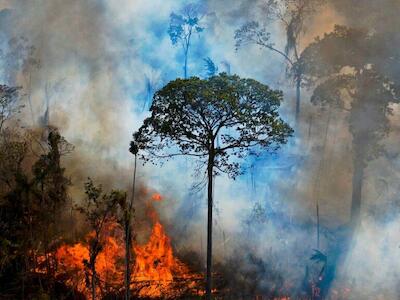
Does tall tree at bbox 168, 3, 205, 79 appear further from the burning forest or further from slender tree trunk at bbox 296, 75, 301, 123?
slender tree trunk at bbox 296, 75, 301, 123

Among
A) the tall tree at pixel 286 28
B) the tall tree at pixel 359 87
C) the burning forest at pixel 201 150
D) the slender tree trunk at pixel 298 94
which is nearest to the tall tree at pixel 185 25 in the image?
the burning forest at pixel 201 150

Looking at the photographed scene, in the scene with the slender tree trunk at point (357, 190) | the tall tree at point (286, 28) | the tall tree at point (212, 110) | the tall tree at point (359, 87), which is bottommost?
the slender tree trunk at point (357, 190)

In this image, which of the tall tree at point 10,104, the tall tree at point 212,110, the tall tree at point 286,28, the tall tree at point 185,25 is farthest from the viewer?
the tall tree at point 185,25

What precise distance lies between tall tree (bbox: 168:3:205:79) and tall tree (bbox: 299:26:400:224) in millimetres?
15835

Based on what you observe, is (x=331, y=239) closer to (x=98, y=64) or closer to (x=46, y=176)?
(x=46, y=176)

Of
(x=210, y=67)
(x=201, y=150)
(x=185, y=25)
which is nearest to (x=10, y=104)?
(x=185, y=25)

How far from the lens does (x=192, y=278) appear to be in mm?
32281

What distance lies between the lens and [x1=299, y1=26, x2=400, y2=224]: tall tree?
108 ft

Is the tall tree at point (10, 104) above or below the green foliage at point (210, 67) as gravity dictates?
below

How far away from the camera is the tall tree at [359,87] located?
33.0 meters

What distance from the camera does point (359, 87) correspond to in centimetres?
3356

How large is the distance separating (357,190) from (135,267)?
17.6 meters

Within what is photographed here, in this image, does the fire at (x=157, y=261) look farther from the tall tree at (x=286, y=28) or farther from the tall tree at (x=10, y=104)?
the tall tree at (x=10, y=104)

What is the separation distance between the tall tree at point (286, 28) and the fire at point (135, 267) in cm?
2061
